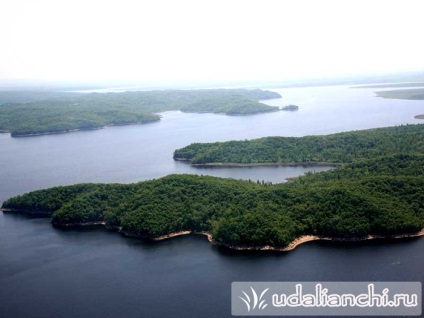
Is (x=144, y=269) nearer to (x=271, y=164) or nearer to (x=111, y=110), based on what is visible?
(x=271, y=164)

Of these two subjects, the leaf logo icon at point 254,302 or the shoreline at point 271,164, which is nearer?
the leaf logo icon at point 254,302

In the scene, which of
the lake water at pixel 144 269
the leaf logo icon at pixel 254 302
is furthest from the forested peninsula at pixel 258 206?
the leaf logo icon at pixel 254 302

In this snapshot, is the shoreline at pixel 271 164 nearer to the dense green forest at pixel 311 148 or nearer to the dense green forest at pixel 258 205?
the dense green forest at pixel 311 148

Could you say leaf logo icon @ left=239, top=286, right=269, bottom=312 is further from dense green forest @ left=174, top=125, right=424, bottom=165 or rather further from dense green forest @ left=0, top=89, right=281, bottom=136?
dense green forest @ left=0, top=89, right=281, bottom=136

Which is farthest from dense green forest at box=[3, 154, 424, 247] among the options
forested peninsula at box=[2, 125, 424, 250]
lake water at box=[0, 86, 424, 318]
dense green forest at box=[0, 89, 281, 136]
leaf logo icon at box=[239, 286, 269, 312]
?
dense green forest at box=[0, 89, 281, 136]

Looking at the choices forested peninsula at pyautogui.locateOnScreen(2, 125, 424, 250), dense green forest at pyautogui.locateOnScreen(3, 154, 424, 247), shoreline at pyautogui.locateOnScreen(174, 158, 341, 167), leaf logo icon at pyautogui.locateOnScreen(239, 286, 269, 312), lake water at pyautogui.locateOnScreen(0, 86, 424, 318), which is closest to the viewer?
leaf logo icon at pyautogui.locateOnScreen(239, 286, 269, 312)

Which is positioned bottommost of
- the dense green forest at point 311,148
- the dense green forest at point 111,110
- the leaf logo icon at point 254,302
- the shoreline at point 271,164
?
the leaf logo icon at point 254,302

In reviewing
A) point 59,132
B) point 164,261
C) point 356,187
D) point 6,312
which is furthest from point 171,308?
point 59,132
